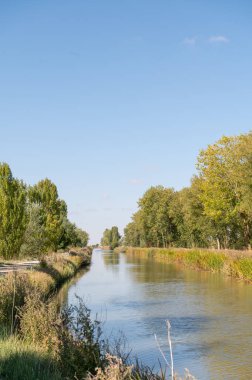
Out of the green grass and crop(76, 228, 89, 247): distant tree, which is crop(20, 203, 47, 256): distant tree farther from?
crop(76, 228, 89, 247): distant tree

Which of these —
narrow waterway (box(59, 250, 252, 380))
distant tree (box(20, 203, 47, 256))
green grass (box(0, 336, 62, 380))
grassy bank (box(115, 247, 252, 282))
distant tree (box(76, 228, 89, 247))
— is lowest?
narrow waterway (box(59, 250, 252, 380))

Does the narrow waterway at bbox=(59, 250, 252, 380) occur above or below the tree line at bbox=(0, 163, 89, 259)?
below

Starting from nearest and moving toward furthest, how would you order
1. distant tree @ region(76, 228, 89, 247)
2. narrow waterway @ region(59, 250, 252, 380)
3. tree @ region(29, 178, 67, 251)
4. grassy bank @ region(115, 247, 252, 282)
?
narrow waterway @ region(59, 250, 252, 380), grassy bank @ region(115, 247, 252, 282), tree @ region(29, 178, 67, 251), distant tree @ region(76, 228, 89, 247)

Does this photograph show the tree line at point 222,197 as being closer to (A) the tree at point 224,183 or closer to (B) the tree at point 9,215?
(A) the tree at point 224,183

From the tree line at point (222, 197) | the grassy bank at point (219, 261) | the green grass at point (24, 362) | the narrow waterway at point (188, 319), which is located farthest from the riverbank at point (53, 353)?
the tree line at point (222, 197)

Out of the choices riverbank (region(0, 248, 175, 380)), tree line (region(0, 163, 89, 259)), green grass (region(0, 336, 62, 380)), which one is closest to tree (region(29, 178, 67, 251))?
tree line (region(0, 163, 89, 259))

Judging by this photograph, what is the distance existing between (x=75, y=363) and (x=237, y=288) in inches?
900

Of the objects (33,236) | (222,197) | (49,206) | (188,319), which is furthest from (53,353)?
(49,206)

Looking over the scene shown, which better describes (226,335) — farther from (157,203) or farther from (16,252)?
(157,203)

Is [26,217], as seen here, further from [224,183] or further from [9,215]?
[224,183]

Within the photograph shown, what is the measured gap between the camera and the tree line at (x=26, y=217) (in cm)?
3703

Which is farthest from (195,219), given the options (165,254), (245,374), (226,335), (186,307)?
(245,374)

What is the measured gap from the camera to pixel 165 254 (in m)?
74.6

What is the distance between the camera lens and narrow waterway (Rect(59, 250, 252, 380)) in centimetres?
1342
